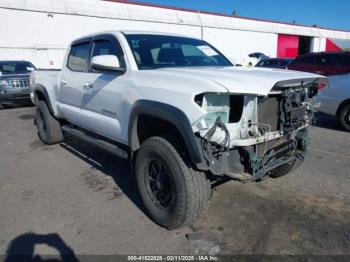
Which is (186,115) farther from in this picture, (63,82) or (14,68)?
(14,68)

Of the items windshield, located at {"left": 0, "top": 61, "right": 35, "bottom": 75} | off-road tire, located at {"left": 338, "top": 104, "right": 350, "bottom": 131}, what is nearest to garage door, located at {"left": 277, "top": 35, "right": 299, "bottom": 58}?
windshield, located at {"left": 0, "top": 61, "right": 35, "bottom": 75}

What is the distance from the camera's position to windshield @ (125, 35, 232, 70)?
12.3ft

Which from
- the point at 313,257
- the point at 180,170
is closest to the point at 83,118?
the point at 180,170

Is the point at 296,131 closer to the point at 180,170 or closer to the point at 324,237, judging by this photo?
the point at 324,237

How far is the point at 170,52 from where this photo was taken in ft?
13.2

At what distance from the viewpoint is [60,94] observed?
5.37 m

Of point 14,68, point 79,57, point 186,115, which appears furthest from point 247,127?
point 14,68

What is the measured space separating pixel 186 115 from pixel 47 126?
168 inches

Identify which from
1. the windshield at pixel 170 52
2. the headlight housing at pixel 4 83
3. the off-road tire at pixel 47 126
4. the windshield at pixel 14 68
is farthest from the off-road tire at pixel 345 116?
the windshield at pixel 14 68

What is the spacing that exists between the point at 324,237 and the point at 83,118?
3.40m

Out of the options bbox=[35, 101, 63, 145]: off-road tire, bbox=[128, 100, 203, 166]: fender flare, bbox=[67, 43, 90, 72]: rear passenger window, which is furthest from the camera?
bbox=[35, 101, 63, 145]: off-road tire

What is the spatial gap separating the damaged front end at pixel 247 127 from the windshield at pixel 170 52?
48.4 inches

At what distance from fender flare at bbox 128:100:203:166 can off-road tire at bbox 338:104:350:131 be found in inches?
222

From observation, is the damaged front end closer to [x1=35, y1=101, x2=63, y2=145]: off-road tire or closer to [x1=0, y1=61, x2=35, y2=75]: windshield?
[x1=35, y1=101, x2=63, y2=145]: off-road tire
